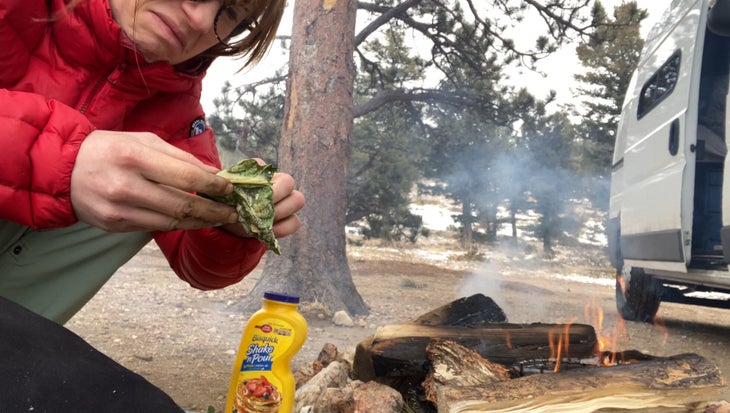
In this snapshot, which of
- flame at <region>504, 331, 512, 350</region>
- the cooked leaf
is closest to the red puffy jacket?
the cooked leaf

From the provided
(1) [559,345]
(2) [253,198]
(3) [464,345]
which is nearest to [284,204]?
(2) [253,198]

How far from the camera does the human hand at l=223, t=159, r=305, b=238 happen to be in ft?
5.00

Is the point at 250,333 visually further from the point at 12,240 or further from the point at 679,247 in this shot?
the point at 679,247

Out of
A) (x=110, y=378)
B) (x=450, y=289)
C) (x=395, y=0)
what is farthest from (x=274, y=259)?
(x=395, y=0)

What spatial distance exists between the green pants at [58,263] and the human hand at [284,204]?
660 millimetres

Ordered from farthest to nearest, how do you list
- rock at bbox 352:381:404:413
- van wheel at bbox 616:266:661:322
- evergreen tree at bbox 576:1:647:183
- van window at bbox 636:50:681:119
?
evergreen tree at bbox 576:1:647:183, van wheel at bbox 616:266:661:322, van window at bbox 636:50:681:119, rock at bbox 352:381:404:413

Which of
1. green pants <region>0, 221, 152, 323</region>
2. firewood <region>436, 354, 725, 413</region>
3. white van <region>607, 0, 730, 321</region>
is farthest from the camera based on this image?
white van <region>607, 0, 730, 321</region>

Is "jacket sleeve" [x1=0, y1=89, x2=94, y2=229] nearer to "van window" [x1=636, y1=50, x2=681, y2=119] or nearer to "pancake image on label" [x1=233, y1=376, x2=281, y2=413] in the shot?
"pancake image on label" [x1=233, y1=376, x2=281, y2=413]

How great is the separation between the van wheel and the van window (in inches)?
65.4

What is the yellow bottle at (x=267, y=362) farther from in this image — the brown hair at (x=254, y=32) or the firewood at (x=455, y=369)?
the brown hair at (x=254, y=32)

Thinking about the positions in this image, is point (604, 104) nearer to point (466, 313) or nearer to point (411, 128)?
point (411, 128)

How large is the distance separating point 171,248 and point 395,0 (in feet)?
32.5

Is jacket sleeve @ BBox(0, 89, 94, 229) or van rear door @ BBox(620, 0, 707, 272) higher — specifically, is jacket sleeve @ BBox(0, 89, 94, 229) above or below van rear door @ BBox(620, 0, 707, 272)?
below

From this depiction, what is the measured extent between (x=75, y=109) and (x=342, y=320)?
4202mm
